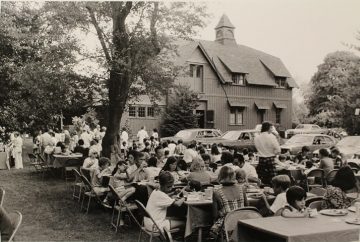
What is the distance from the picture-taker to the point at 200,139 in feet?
80.1

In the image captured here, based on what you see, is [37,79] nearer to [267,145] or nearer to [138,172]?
[138,172]

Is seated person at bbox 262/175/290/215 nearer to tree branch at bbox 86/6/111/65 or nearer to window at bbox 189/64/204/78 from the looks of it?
tree branch at bbox 86/6/111/65

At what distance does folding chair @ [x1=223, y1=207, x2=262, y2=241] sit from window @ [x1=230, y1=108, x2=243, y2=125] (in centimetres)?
3161

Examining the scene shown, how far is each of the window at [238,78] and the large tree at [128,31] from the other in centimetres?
2160

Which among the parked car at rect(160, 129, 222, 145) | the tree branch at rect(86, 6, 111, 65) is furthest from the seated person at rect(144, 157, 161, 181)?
the parked car at rect(160, 129, 222, 145)

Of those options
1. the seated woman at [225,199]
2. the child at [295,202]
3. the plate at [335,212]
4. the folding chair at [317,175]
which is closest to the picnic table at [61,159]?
the folding chair at [317,175]

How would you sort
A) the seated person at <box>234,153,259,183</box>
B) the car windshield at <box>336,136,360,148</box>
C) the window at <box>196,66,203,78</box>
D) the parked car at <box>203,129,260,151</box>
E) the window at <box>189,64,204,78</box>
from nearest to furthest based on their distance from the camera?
the seated person at <box>234,153,259,183</box>
the car windshield at <box>336,136,360,148</box>
the parked car at <box>203,129,260,151</box>
the window at <box>189,64,204,78</box>
the window at <box>196,66,203,78</box>

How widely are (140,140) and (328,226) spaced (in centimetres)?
1912

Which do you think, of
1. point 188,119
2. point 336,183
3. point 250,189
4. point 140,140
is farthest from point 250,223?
point 188,119

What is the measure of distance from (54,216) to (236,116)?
2855 centimetres

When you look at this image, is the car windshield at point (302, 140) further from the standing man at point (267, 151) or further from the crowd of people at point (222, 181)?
the standing man at point (267, 151)

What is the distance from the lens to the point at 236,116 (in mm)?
37844

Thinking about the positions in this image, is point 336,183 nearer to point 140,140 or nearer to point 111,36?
point 111,36

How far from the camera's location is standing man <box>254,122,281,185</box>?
1026 cm
